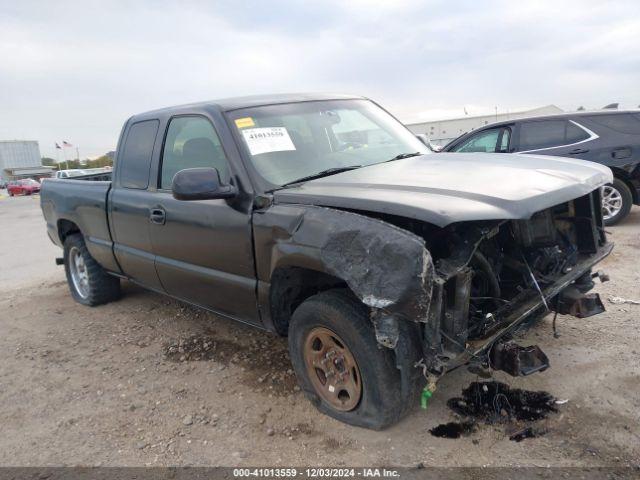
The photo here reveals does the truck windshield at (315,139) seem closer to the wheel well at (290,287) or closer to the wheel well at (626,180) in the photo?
the wheel well at (290,287)

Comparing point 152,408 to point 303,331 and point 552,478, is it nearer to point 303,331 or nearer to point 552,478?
point 303,331

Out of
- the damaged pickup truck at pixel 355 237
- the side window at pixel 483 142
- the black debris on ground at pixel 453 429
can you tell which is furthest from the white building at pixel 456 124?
the black debris on ground at pixel 453 429

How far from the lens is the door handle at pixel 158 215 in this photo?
3.70 m

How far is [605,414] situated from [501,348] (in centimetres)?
79

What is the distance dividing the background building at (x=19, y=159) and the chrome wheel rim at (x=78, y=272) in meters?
57.9

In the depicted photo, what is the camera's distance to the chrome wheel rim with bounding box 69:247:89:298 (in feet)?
Result: 17.9

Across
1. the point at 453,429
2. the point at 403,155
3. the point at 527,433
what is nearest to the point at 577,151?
the point at 403,155

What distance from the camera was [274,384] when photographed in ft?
11.1

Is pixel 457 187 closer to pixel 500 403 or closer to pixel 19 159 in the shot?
pixel 500 403

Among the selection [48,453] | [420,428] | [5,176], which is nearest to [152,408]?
[48,453]

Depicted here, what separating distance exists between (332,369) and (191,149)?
6.27ft

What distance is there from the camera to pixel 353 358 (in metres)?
2.63

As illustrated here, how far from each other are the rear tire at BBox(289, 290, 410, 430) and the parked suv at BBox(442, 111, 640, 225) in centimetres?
569

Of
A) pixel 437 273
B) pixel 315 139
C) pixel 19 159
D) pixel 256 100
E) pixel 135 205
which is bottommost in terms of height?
pixel 437 273
